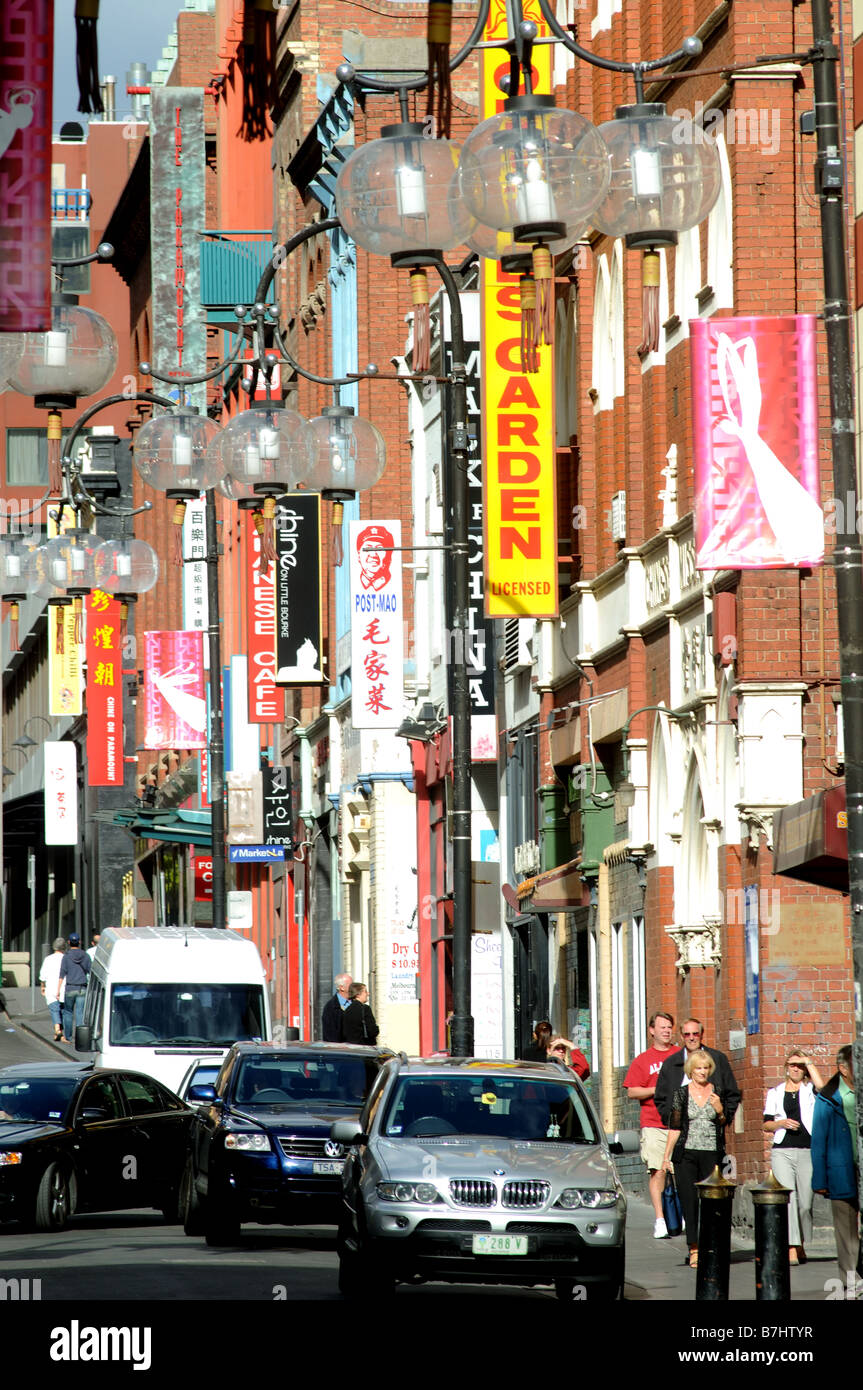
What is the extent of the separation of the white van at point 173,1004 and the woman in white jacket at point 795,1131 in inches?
468

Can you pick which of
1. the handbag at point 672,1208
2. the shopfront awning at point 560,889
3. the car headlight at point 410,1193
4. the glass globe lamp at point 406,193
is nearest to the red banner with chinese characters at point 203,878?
the shopfront awning at point 560,889

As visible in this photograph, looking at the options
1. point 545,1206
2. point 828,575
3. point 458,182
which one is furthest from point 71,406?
point 828,575

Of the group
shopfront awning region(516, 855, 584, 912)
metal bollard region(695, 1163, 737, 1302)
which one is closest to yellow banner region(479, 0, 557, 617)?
shopfront awning region(516, 855, 584, 912)

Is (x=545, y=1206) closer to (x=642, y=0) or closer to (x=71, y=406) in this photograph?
(x=71, y=406)

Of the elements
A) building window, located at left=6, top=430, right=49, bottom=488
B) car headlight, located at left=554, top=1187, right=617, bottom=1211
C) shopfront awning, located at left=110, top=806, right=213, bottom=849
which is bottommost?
car headlight, located at left=554, top=1187, right=617, bottom=1211

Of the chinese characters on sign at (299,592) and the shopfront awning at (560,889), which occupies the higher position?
the chinese characters on sign at (299,592)

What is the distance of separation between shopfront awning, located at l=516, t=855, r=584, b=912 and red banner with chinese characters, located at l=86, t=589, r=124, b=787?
34.0 m

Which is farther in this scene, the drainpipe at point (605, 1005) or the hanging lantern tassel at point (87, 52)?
the drainpipe at point (605, 1005)

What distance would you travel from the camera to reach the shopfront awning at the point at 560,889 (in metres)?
32.3

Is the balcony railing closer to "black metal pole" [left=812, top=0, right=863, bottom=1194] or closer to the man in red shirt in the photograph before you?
the man in red shirt

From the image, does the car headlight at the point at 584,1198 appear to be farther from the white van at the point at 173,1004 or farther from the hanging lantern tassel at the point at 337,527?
the white van at the point at 173,1004

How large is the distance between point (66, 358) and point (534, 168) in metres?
3.69

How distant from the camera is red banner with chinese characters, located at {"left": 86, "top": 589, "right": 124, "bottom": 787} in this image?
66.6 meters

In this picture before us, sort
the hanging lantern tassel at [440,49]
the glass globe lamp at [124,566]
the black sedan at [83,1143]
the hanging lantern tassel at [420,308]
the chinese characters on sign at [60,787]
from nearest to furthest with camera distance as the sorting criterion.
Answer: the hanging lantern tassel at [440,49] → the hanging lantern tassel at [420,308] → the black sedan at [83,1143] → the glass globe lamp at [124,566] → the chinese characters on sign at [60,787]
